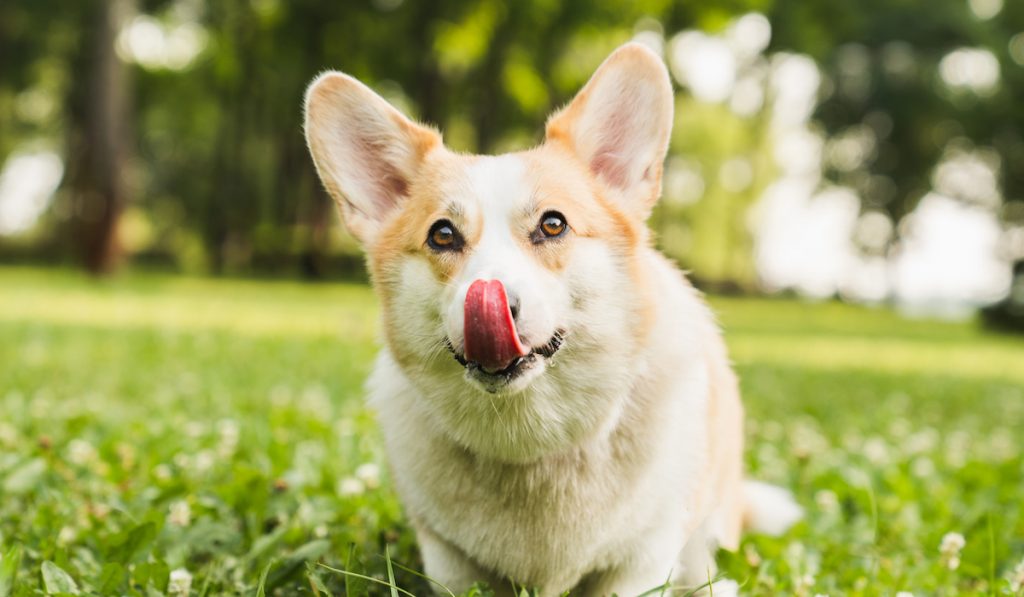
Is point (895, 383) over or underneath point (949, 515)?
underneath

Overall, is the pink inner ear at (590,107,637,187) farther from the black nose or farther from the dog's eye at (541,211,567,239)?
the black nose

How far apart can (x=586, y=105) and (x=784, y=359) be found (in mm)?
9194

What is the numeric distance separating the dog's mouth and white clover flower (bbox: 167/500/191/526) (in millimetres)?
1306

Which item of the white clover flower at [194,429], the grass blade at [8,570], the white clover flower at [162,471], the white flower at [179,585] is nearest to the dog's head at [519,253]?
the white flower at [179,585]

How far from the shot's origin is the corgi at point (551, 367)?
2.49 meters

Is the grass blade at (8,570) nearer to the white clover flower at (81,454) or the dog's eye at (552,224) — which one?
the white clover flower at (81,454)

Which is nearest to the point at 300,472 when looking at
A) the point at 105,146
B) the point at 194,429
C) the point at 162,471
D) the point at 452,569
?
the point at 162,471

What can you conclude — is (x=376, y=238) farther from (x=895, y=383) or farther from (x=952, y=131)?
(x=952, y=131)

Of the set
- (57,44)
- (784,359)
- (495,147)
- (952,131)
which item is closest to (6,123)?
(57,44)

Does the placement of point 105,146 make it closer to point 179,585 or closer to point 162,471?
point 162,471

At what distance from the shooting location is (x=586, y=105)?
2.79m

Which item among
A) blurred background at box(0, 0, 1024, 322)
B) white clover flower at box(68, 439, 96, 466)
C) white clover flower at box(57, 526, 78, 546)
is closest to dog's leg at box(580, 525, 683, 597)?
white clover flower at box(57, 526, 78, 546)

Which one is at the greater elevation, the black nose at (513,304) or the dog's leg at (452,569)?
the black nose at (513,304)

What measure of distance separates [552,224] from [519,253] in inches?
6.4
